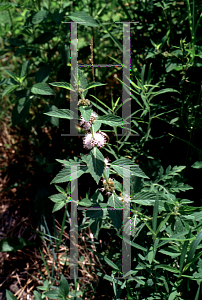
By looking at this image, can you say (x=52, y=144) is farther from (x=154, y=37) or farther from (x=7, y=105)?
(x=154, y=37)

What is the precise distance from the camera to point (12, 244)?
5.05ft

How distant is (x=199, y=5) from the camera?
1.49 m

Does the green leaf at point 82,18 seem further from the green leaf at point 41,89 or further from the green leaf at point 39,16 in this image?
the green leaf at point 41,89

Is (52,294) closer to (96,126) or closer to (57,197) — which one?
(57,197)

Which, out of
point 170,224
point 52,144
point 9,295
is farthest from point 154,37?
point 9,295

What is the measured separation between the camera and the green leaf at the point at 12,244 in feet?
4.99

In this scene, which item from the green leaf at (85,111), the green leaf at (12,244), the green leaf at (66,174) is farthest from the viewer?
the green leaf at (12,244)

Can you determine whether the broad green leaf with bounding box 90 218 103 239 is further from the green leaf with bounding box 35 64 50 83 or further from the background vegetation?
the green leaf with bounding box 35 64 50 83

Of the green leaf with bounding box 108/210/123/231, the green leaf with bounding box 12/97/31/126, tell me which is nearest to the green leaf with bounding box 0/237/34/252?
the green leaf with bounding box 12/97/31/126

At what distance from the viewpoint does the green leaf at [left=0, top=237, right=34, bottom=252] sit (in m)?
1.52

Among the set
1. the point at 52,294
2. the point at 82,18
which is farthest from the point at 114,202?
the point at 82,18

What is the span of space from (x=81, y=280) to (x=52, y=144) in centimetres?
80

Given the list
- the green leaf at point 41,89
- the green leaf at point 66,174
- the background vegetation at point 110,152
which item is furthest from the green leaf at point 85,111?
the green leaf at point 41,89

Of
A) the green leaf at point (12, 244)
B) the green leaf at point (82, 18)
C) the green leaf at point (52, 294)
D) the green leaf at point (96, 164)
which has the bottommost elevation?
the green leaf at point (52, 294)
